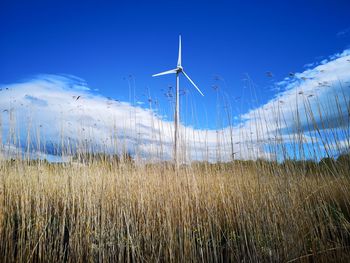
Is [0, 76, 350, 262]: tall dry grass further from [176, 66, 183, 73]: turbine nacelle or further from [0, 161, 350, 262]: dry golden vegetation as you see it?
[176, 66, 183, 73]: turbine nacelle

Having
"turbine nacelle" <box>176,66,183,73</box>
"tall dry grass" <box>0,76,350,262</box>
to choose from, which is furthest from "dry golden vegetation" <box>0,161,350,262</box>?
"turbine nacelle" <box>176,66,183,73</box>

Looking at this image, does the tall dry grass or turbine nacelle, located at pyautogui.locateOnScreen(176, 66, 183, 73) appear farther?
turbine nacelle, located at pyautogui.locateOnScreen(176, 66, 183, 73)

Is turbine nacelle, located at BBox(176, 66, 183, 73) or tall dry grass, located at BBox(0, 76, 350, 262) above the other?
turbine nacelle, located at BBox(176, 66, 183, 73)

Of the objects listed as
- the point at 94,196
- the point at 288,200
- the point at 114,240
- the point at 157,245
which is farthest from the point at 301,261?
the point at 94,196

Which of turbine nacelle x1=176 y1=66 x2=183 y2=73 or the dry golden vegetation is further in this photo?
turbine nacelle x1=176 y1=66 x2=183 y2=73

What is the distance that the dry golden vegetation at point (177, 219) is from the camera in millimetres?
2934

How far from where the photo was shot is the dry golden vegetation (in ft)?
9.62

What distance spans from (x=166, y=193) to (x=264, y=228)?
1.35 meters

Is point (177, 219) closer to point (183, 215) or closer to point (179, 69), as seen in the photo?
point (183, 215)

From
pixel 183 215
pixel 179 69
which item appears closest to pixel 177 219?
pixel 183 215

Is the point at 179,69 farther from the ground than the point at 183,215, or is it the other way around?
the point at 179,69

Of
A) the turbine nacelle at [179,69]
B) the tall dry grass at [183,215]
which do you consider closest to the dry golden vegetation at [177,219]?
the tall dry grass at [183,215]

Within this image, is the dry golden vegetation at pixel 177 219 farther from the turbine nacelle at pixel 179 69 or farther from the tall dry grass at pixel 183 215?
the turbine nacelle at pixel 179 69

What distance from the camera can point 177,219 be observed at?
3197 millimetres
